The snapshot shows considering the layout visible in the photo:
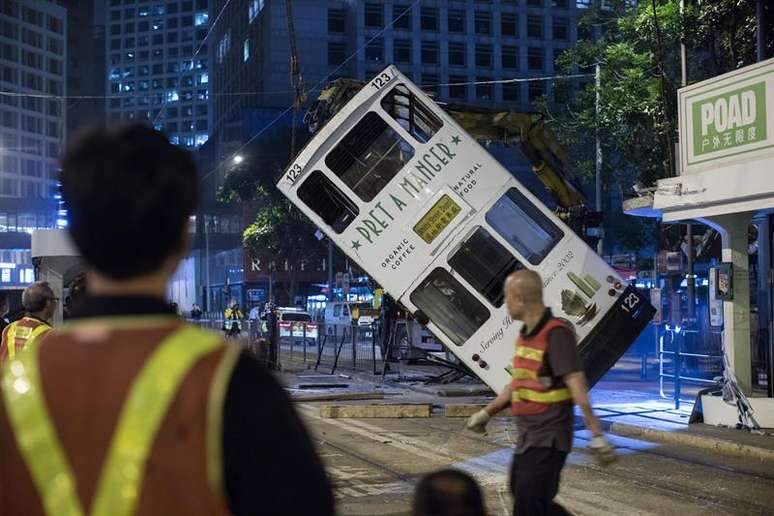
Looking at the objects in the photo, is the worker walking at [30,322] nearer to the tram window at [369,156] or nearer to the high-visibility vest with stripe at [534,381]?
the high-visibility vest with stripe at [534,381]

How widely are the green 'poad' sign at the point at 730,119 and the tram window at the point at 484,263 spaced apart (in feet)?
10.0

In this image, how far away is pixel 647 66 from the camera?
28703 millimetres

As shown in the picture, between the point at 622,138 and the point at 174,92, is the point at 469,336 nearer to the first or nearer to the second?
the point at 622,138

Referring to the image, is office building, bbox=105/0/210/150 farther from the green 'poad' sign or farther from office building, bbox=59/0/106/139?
the green 'poad' sign

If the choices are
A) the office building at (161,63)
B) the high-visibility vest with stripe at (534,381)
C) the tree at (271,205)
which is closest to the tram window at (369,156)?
the high-visibility vest with stripe at (534,381)

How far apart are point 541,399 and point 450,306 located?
8505 mm

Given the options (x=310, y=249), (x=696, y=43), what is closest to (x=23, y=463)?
(x=696, y=43)

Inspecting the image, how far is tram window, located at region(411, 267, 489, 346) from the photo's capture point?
13.9 meters

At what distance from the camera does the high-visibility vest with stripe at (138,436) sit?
1789 mm

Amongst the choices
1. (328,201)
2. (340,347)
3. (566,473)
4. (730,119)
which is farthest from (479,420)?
(340,347)

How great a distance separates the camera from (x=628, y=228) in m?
39.8

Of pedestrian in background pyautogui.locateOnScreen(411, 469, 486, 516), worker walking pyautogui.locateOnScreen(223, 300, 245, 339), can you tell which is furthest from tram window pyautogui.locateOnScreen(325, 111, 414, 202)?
worker walking pyautogui.locateOnScreen(223, 300, 245, 339)

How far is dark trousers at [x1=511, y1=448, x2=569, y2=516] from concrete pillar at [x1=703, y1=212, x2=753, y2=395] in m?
8.71

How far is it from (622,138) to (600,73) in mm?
2666
